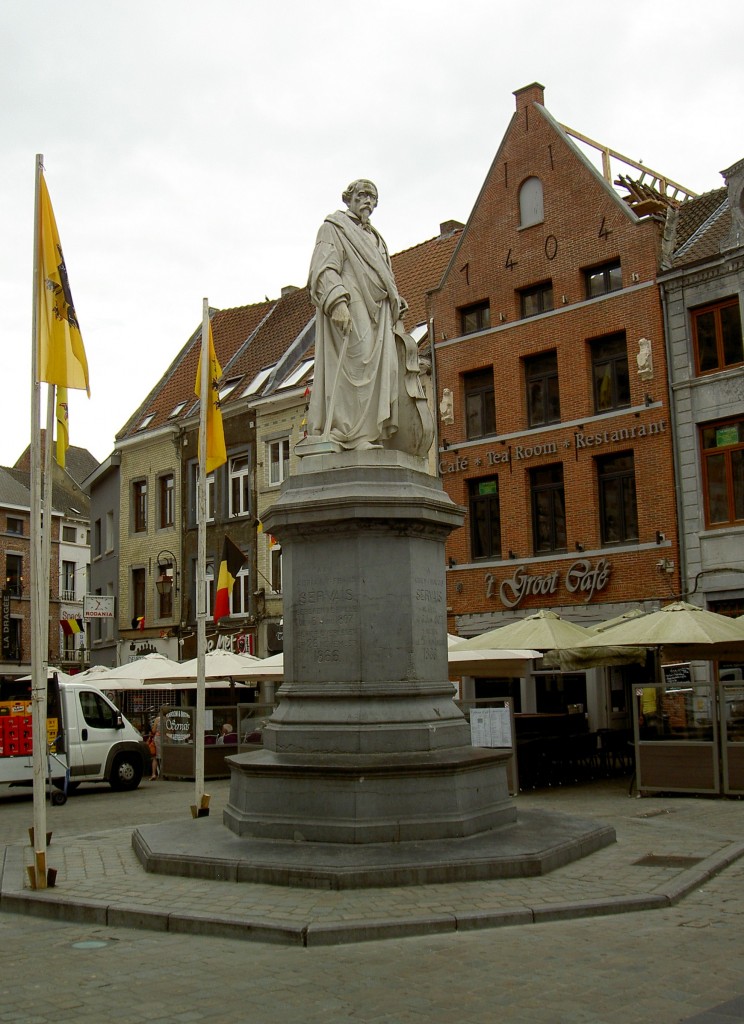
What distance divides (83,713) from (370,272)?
12.3 metres

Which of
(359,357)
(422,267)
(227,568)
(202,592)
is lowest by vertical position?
(202,592)

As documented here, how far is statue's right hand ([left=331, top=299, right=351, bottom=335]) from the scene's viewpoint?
10.5 meters

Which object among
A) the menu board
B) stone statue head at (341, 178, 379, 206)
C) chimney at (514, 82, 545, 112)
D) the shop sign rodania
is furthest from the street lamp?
stone statue head at (341, 178, 379, 206)

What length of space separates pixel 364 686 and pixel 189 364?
34254 millimetres

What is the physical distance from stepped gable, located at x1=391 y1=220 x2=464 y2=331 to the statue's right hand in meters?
20.9

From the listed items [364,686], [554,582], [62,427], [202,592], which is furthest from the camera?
[554,582]

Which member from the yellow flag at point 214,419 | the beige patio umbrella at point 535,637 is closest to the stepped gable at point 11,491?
the beige patio umbrella at point 535,637

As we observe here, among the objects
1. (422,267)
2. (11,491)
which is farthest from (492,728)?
(11,491)

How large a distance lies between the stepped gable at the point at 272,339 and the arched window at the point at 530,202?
412 inches

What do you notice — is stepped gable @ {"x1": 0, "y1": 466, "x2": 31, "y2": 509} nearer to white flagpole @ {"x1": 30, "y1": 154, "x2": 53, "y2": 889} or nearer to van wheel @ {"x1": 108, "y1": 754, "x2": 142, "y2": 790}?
van wheel @ {"x1": 108, "y1": 754, "x2": 142, "y2": 790}

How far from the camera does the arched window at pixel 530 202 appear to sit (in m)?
27.6

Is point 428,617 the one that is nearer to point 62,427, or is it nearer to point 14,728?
point 62,427

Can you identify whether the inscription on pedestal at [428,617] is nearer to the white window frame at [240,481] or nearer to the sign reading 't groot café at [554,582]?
the sign reading 't groot café at [554,582]

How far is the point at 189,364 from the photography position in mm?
42031
